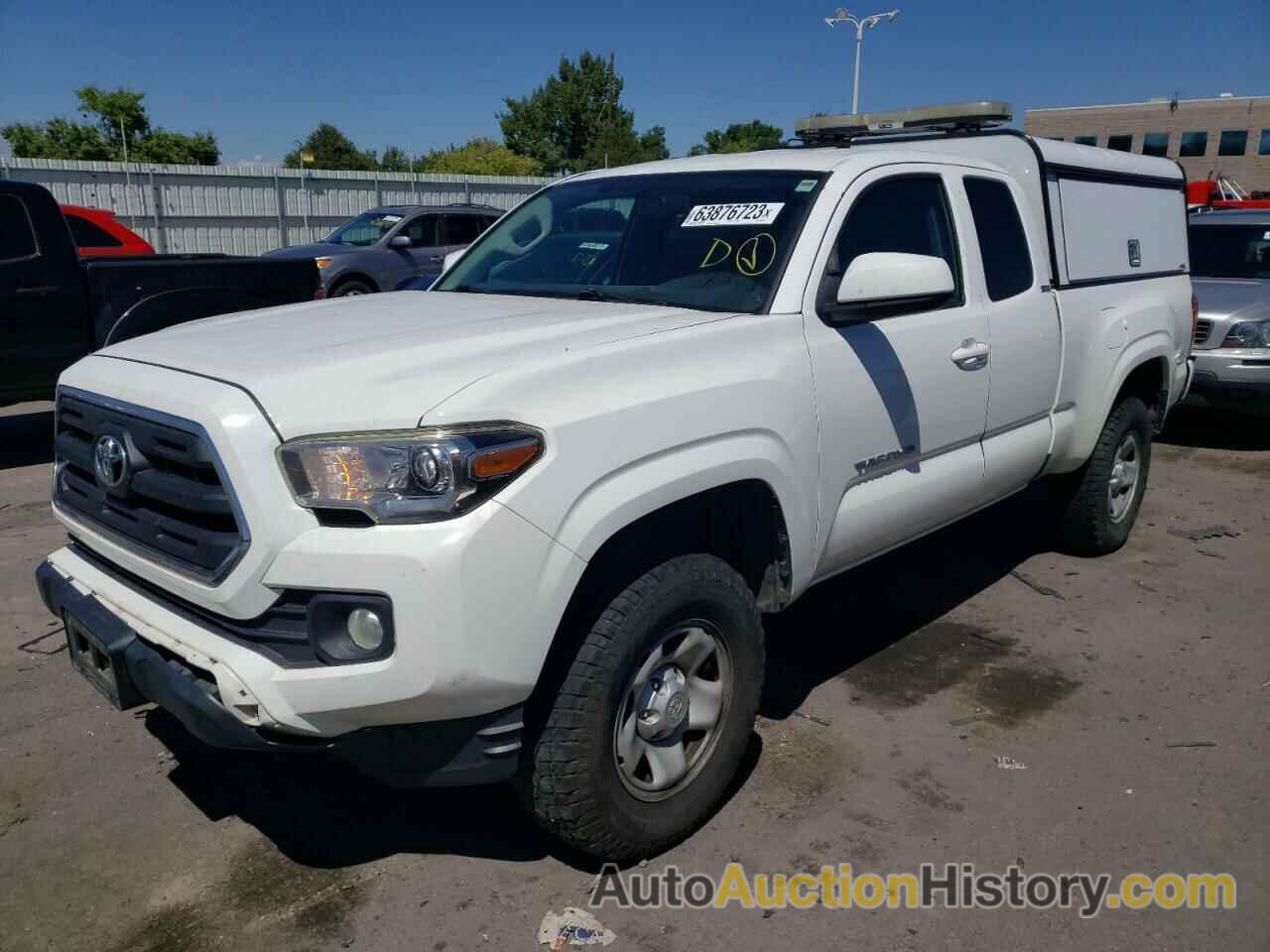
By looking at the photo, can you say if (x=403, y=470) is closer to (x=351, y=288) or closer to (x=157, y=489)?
(x=157, y=489)

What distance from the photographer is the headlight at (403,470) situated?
2209 millimetres

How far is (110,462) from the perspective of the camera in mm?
2645

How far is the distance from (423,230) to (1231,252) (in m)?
10.2

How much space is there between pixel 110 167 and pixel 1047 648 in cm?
2076

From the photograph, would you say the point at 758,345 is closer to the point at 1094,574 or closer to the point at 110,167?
the point at 1094,574

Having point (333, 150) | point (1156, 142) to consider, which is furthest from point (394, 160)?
point (1156, 142)

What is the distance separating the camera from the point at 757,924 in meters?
2.61

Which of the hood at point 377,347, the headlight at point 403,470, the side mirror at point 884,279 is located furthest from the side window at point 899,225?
the headlight at point 403,470

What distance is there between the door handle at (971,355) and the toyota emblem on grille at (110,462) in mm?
2722

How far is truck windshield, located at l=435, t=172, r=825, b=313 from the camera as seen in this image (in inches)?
130

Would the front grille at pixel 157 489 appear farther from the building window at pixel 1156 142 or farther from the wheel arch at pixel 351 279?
the building window at pixel 1156 142

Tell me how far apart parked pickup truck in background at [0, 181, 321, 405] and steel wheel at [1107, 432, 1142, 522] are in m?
5.72

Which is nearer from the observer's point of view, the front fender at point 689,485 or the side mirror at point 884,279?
the front fender at point 689,485

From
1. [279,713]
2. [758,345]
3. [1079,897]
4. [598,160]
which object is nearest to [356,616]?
[279,713]
